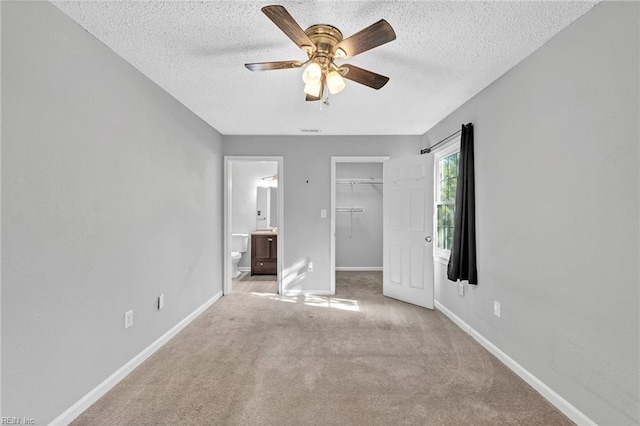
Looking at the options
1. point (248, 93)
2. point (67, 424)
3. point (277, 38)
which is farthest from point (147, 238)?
point (277, 38)

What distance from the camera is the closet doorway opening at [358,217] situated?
6629 mm

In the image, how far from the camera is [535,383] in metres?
2.17

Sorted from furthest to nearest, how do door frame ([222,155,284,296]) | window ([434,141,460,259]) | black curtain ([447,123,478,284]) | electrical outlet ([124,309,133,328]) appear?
door frame ([222,155,284,296]) < window ([434,141,460,259]) < black curtain ([447,123,478,284]) < electrical outlet ([124,309,133,328])

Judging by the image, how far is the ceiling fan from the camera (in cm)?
163

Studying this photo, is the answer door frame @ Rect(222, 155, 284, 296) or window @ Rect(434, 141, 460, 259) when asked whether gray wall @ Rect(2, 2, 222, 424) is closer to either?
door frame @ Rect(222, 155, 284, 296)

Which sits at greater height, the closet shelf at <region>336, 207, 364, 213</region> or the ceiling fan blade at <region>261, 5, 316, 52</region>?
the ceiling fan blade at <region>261, 5, 316, 52</region>

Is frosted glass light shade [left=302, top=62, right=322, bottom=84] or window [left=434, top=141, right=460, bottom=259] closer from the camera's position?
frosted glass light shade [left=302, top=62, right=322, bottom=84]

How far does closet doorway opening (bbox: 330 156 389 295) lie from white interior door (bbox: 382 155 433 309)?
6.72ft

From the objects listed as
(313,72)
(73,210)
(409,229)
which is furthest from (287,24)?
(409,229)

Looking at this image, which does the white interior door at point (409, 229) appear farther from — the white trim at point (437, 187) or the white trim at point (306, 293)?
the white trim at point (306, 293)

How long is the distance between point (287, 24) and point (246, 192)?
5165 mm

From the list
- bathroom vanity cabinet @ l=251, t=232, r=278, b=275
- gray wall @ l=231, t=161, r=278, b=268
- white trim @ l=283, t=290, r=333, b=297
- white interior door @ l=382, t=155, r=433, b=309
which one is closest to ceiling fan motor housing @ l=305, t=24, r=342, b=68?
white interior door @ l=382, t=155, r=433, b=309

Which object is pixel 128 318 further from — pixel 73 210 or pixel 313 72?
pixel 313 72

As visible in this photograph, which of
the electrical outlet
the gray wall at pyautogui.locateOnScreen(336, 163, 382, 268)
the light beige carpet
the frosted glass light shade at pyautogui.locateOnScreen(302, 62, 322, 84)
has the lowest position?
the light beige carpet
